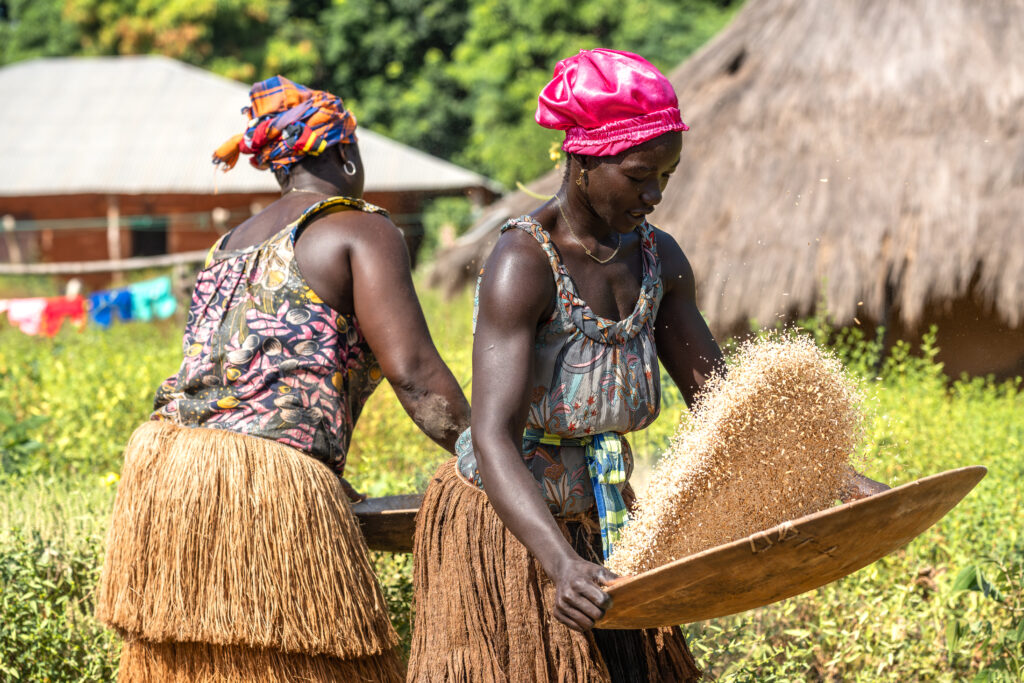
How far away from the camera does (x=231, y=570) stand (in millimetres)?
2303

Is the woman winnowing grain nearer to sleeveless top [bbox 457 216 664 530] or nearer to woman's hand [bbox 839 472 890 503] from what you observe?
sleeveless top [bbox 457 216 664 530]

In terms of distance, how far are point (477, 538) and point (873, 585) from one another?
7.12 ft

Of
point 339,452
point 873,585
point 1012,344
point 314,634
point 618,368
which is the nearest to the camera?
point 618,368

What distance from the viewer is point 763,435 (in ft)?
6.03

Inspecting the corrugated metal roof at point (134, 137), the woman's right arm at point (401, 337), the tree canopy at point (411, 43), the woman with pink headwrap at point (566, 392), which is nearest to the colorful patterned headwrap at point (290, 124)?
the woman's right arm at point (401, 337)

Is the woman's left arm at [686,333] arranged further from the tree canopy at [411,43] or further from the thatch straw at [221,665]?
the tree canopy at [411,43]

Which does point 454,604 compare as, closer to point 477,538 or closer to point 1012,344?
point 477,538

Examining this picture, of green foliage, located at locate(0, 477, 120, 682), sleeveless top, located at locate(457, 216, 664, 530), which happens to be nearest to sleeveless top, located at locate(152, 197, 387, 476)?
sleeveless top, located at locate(457, 216, 664, 530)

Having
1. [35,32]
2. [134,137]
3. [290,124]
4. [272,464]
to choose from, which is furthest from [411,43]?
[272,464]

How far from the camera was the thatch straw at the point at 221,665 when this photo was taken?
2.34m

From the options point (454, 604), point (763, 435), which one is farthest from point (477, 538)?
point (763, 435)

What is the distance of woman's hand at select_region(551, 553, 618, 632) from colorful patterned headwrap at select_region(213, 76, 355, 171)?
54.4 inches

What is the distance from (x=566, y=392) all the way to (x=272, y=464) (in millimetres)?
774

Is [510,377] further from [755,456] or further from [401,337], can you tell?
[401,337]
